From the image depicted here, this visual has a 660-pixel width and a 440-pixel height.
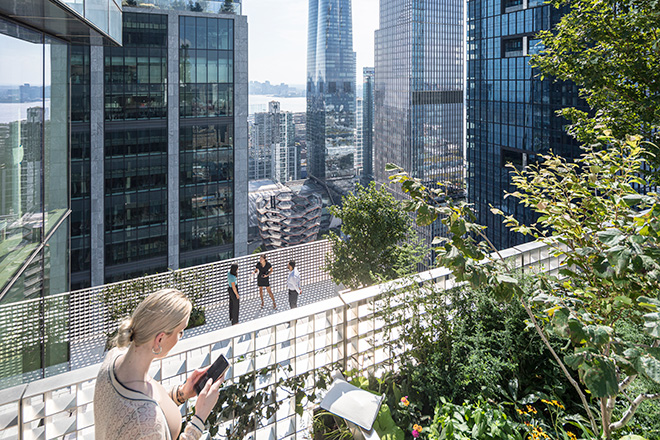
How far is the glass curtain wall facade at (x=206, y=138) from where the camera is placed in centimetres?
2286

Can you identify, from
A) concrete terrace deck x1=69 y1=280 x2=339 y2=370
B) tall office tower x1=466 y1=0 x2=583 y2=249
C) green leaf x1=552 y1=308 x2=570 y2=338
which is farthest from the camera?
tall office tower x1=466 y1=0 x2=583 y2=249

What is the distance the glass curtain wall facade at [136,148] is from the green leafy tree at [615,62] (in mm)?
22096

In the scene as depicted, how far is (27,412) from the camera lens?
1.75 meters

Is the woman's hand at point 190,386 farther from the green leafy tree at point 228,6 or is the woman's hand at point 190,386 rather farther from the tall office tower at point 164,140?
the green leafy tree at point 228,6

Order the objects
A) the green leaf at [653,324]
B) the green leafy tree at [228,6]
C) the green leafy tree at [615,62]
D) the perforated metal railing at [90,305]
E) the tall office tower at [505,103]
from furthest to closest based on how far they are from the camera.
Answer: the tall office tower at [505,103]
the green leafy tree at [228,6]
the green leafy tree at [615,62]
the perforated metal railing at [90,305]
the green leaf at [653,324]

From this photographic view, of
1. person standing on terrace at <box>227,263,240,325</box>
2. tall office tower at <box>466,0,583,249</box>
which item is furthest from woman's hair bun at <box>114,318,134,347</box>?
tall office tower at <box>466,0,583,249</box>

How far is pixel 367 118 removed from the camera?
452 ft

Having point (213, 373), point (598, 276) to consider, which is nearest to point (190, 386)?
point (213, 373)

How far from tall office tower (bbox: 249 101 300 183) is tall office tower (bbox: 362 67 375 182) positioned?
100ft

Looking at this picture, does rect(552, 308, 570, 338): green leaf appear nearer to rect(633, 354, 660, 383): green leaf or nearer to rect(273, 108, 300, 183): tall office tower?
rect(633, 354, 660, 383): green leaf

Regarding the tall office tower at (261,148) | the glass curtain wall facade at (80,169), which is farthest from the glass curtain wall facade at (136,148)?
the tall office tower at (261,148)

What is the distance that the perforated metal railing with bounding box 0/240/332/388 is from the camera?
3654 millimetres

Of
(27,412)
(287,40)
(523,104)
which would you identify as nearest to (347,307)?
(27,412)

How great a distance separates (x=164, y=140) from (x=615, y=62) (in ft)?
74.3
